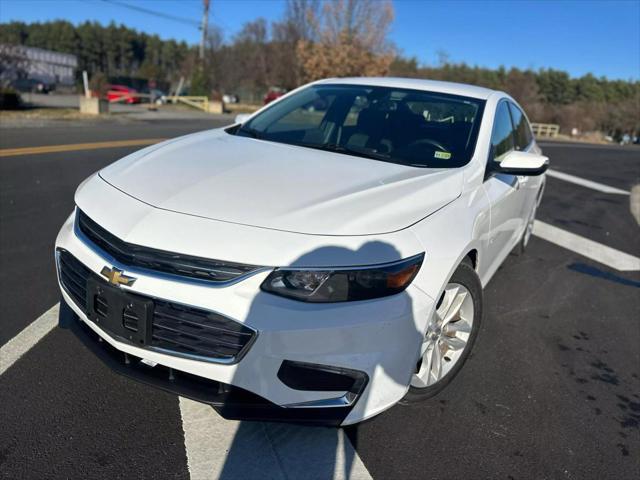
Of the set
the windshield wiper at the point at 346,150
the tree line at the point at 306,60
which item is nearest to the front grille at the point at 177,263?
the windshield wiper at the point at 346,150

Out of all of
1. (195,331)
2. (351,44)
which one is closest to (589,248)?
(195,331)

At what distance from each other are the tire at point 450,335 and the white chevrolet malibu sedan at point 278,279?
0.4 inches

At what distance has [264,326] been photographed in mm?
1905

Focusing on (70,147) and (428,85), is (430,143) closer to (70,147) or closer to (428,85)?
(428,85)

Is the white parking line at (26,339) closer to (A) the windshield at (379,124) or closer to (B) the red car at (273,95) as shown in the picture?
(A) the windshield at (379,124)

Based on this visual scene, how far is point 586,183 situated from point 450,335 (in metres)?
10.00

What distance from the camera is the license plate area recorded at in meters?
2.02

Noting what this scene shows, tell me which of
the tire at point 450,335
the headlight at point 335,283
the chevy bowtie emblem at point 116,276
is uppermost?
the headlight at point 335,283

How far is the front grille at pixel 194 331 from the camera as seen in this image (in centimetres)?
194

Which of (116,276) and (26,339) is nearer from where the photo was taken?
(116,276)

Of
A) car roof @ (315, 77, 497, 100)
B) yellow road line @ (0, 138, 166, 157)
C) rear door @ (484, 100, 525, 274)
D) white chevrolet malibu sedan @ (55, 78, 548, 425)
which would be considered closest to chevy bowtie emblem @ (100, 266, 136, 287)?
white chevrolet malibu sedan @ (55, 78, 548, 425)

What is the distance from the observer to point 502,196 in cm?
334

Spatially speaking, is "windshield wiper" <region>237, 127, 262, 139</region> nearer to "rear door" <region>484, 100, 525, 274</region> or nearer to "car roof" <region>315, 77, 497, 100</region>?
"car roof" <region>315, 77, 497, 100</region>

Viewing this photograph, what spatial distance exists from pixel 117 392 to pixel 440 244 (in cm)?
180
